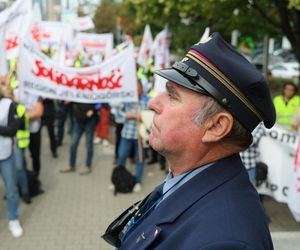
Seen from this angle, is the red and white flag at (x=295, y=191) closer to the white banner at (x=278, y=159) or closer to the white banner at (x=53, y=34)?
the white banner at (x=278, y=159)

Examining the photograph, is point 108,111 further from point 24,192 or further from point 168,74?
point 168,74

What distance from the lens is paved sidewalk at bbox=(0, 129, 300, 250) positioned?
4840 millimetres

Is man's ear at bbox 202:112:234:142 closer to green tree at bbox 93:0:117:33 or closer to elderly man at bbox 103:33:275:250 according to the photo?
elderly man at bbox 103:33:275:250

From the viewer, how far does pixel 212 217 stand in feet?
4.08

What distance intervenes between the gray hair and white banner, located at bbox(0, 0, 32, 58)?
5.17 metres

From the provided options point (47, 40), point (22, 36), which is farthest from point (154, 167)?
point (47, 40)

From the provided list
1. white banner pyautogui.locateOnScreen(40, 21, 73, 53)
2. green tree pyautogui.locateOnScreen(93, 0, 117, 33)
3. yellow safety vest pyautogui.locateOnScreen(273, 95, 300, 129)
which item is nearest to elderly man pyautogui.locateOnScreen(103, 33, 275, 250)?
yellow safety vest pyautogui.locateOnScreen(273, 95, 300, 129)

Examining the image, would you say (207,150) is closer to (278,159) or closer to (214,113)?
(214,113)

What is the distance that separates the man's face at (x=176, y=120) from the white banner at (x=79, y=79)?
4.77 meters

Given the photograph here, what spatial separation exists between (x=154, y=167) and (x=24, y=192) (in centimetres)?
293

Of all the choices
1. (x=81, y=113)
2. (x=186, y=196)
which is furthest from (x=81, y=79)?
(x=186, y=196)

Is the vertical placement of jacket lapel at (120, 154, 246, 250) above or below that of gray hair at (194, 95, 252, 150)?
below

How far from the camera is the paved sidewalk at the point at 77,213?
4840 mm

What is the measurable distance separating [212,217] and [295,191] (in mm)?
3927
